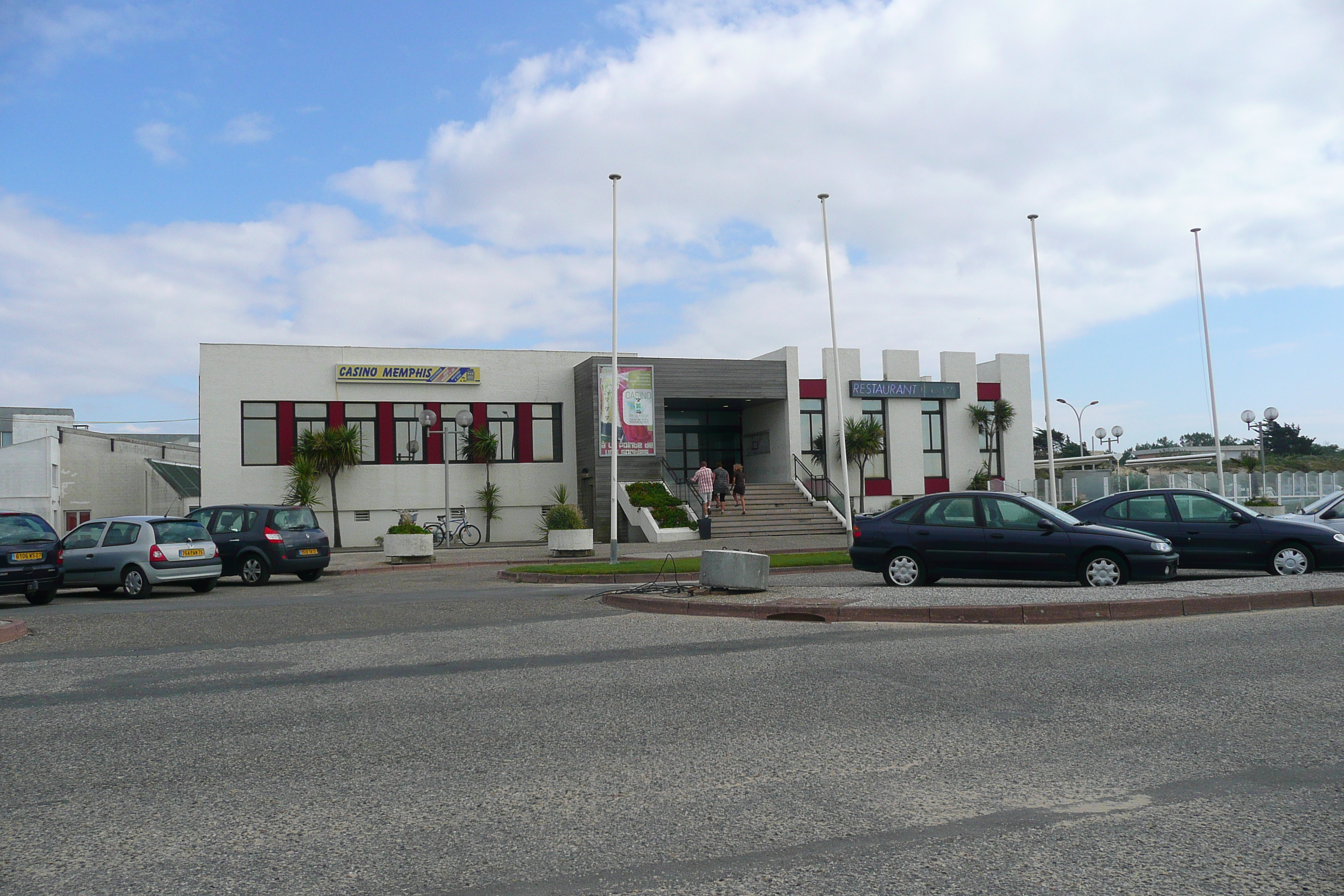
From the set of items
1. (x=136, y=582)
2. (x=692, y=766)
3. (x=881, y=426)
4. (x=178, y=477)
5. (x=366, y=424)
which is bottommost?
(x=692, y=766)

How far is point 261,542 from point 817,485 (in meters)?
21.9

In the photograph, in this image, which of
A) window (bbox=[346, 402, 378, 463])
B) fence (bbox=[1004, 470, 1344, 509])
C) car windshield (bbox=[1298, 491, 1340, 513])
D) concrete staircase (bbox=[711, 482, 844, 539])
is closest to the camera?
car windshield (bbox=[1298, 491, 1340, 513])

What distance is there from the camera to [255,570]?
20.0 meters

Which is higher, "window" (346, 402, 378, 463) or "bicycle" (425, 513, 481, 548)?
"window" (346, 402, 378, 463)

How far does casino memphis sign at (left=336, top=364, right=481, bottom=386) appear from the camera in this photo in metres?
35.7

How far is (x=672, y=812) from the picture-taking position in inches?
183

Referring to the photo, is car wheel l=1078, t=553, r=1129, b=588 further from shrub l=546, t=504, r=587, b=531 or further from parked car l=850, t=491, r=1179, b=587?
shrub l=546, t=504, r=587, b=531

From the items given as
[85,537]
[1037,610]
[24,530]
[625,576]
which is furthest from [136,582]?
[1037,610]

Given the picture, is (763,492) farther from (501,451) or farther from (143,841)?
(143,841)

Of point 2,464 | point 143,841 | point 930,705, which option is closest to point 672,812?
point 143,841

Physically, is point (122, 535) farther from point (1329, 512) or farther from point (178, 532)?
point (1329, 512)

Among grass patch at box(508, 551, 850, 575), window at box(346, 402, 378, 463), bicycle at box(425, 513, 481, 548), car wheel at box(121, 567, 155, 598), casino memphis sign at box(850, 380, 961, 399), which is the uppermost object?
casino memphis sign at box(850, 380, 961, 399)

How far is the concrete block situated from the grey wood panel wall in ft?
64.1

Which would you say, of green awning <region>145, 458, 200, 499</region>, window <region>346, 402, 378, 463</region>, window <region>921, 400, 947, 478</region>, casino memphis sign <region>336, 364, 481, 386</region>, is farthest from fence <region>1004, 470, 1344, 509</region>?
green awning <region>145, 458, 200, 499</region>
